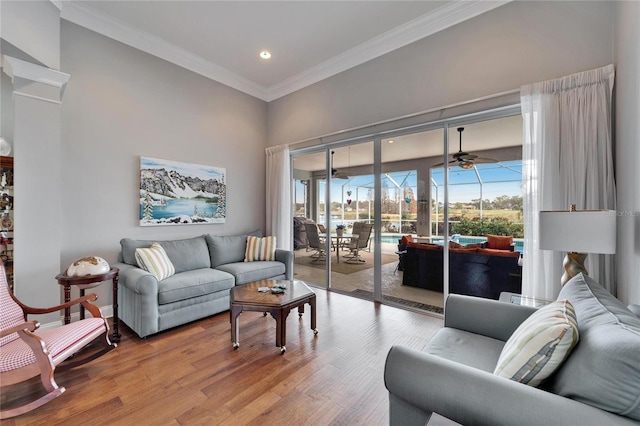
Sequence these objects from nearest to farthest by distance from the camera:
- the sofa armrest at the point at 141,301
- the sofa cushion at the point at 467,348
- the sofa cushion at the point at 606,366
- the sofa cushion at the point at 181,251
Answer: the sofa cushion at the point at 606,366
the sofa cushion at the point at 467,348
the sofa armrest at the point at 141,301
the sofa cushion at the point at 181,251

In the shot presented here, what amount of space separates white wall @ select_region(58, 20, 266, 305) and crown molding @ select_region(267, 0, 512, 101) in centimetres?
→ 126

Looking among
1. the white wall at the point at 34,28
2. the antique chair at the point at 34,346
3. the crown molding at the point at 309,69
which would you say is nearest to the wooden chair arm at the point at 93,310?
the antique chair at the point at 34,346

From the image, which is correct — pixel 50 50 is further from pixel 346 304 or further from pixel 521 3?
pixel 521 3

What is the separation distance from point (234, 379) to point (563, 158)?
3.33 meters

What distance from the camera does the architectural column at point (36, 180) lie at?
2.57 meters

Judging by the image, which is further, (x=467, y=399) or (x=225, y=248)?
(x=225, y=248)

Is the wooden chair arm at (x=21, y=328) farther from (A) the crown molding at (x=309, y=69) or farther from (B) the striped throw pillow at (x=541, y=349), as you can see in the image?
(A) the crown molding at (x=309, y=69)

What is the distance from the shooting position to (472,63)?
300 centimetres

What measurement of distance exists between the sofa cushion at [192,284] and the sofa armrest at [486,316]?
250 cm

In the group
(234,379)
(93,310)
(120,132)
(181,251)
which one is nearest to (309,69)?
(120,132)

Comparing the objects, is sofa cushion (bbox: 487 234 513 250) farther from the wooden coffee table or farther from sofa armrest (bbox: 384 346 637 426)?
sofa armrest (bbox: 384 346 637 426)

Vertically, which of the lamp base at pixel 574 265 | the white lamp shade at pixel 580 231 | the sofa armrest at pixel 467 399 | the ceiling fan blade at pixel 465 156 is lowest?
the sofa armrest at pixel 467 399

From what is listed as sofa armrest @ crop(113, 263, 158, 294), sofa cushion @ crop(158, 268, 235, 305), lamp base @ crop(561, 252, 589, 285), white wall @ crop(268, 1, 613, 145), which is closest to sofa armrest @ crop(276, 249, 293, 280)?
sofa cushion @ crop(158, 268, 235, 305)

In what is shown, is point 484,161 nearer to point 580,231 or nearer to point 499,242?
point 499,242
